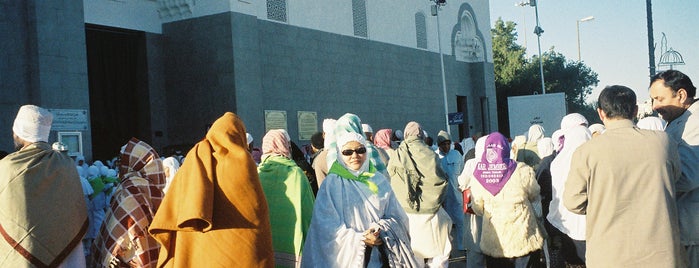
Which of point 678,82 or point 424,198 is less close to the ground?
point 678,82

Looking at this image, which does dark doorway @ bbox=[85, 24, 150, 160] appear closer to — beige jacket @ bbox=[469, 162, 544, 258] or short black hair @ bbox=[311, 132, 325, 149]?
short black hair @ bbox=[311, 132, 325, 149]

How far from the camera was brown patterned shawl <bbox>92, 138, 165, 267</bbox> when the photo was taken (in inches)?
153

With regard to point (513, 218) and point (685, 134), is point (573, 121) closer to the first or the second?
point (513, 218)

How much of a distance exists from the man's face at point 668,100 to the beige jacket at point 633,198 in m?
0.37

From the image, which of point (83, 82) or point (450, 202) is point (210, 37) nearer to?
point (83, 82)

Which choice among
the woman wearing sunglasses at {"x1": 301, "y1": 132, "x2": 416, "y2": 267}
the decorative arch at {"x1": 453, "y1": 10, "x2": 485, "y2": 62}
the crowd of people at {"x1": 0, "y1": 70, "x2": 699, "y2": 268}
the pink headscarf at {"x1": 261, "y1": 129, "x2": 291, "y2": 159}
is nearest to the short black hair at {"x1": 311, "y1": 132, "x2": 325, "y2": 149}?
the crowd of people at {"x1": 0, "y1": 70, "x2": 699, "y2": 268}

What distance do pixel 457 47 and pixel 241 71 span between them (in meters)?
12.5

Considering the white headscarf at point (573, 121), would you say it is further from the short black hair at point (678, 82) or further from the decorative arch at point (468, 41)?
the decorative arch at point (468, 41)

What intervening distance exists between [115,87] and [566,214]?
12.1 metres

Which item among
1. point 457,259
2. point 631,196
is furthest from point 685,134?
point 457,259

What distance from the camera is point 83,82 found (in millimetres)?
11672

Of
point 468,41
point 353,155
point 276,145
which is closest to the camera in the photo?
point 353,155

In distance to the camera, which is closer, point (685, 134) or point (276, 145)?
point (685, 134)

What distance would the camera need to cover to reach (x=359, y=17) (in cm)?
1991
